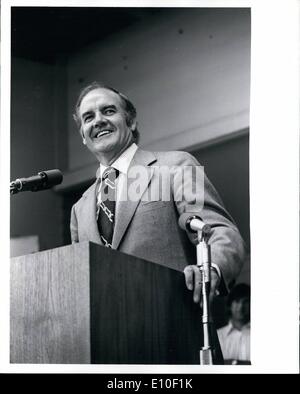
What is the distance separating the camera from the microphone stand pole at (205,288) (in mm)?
2629

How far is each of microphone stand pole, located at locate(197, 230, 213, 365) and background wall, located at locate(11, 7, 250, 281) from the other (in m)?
0.40

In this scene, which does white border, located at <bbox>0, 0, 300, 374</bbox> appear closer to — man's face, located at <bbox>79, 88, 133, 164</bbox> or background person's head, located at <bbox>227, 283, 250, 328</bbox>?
background person's head, located at <bbox>227, 283, 250, 328</bbox>

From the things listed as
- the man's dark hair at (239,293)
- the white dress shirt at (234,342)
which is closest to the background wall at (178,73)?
the man's dark hair at (239,293)

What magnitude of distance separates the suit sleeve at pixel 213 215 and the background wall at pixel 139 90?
0.20 feet

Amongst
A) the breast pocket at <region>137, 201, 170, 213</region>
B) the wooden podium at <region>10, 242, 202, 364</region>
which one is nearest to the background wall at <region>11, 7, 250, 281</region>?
the breast pocket at <region>137, 201, 170, 213</region>

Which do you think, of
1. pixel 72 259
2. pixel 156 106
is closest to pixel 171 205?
pixel 156 106

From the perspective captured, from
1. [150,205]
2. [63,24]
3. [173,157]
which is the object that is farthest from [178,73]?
[150,205]

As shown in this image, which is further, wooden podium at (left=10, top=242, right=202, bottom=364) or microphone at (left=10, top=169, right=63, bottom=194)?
microphone at (left=10, top=169, right=63, bottom=194)

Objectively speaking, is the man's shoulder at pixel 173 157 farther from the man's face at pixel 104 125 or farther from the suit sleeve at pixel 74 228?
the suit sleeve at pixel 74 228

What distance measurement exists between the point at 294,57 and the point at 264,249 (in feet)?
2.40

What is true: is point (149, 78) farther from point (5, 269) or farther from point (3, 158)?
point (5, 269)

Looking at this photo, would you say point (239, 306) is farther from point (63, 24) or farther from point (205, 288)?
point (63, 24)

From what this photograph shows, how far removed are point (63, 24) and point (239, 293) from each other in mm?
1291

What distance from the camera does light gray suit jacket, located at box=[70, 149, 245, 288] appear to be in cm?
289
